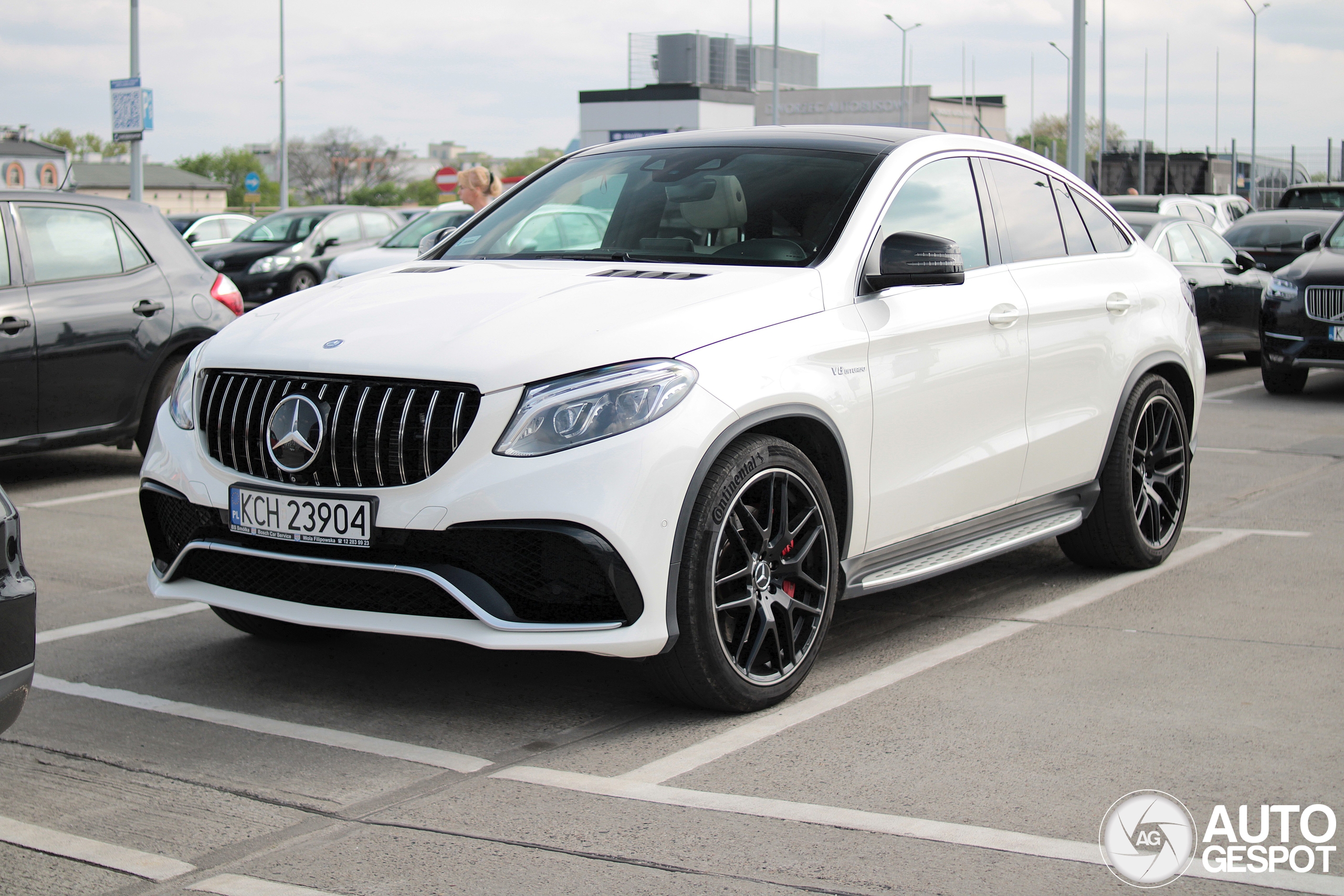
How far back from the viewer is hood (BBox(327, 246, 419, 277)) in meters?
18.0

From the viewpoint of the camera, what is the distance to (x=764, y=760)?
3973mm

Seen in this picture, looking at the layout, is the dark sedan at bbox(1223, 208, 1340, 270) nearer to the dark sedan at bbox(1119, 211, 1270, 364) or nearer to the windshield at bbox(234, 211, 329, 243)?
the dark sedan at bbox(1119, 211, 1270, 364)

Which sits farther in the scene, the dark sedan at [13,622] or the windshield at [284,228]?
the windshield at [284,228]

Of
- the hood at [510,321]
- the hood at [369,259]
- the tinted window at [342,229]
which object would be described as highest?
the tinted window at [342,229]

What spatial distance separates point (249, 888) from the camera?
3.17m

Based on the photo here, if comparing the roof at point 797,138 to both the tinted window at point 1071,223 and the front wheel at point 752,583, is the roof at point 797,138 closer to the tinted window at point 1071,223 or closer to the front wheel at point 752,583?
the tinted window at point 1071,223

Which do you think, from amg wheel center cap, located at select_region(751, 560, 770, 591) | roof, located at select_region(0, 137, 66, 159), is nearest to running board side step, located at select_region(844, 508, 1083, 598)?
amg wheel center cap, located at select_region(751, 560, 770, 591)

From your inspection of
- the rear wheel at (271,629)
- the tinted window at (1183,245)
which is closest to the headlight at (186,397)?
the rear wheel at (271,629)

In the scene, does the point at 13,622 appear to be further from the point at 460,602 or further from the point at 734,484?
the point at 734,484

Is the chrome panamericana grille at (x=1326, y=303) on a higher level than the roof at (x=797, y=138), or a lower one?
lower

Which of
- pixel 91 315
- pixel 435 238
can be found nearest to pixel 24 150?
pixel 91 315

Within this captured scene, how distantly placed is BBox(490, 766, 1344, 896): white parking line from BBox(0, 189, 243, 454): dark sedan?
5200 millimetres

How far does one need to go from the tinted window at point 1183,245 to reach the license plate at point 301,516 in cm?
1198

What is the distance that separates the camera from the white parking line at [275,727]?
A: 4.01m
